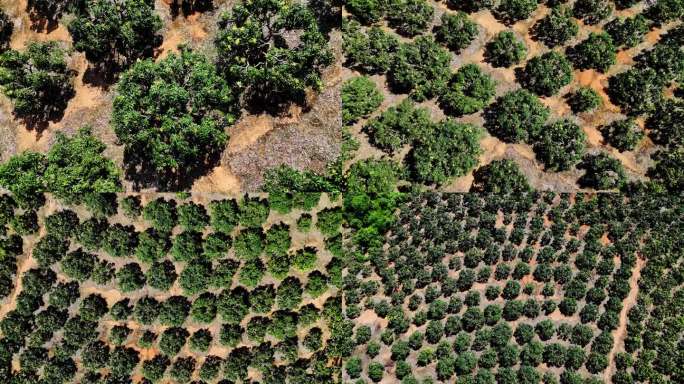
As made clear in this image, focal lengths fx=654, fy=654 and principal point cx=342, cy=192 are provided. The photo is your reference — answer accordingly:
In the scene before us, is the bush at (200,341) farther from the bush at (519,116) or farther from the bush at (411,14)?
the bush at (411,14)

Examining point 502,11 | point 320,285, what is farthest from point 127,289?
point 502,11

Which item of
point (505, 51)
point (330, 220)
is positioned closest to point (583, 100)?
point (505, 51)

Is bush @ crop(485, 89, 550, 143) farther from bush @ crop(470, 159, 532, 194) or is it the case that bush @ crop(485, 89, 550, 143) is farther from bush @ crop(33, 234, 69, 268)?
bush @ crop(33, 234, 69, 268)

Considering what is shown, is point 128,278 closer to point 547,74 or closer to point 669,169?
point 547,74

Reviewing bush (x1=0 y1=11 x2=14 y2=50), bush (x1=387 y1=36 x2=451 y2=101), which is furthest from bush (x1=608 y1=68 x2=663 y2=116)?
bush (x1=0 y1=11 x2=14 y2=50)

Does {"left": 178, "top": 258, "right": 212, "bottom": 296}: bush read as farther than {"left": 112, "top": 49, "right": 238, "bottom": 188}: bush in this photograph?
Yes

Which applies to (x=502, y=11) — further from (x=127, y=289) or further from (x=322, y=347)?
(x=127, y=289)

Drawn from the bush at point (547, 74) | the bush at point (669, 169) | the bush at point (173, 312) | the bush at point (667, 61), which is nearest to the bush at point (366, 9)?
the bush at point (547, 74)
